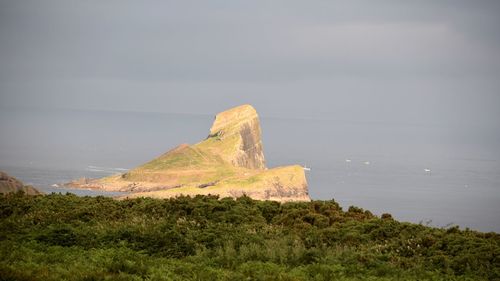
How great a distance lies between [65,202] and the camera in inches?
1395

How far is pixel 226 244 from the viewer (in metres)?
25.5

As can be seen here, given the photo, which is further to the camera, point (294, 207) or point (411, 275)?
point (294, 207)

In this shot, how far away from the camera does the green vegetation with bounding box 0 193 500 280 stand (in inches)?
853

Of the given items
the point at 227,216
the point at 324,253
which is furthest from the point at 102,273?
the point at 227,216

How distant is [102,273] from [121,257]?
2255mm

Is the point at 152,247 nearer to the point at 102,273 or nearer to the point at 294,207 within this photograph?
the point at 102,273

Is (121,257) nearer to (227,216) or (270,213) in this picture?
(227,216)

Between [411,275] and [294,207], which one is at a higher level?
[294,207]

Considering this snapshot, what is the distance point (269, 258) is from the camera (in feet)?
78.5

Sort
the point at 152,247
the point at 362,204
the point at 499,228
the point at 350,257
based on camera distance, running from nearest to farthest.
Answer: the point at 350,257, the point at 152,247, the point at 499,228, the point at 362,204

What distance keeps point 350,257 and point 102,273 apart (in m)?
7.77

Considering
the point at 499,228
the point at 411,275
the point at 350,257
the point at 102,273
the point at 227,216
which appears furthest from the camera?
the point at 499,228

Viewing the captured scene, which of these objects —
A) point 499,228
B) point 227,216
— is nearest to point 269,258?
point 227,216

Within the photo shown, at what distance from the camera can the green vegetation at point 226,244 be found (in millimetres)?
21672
